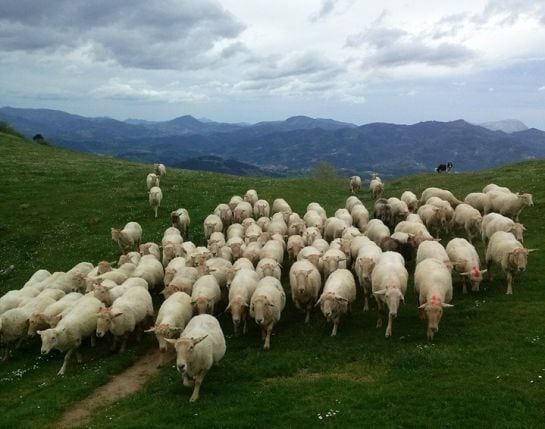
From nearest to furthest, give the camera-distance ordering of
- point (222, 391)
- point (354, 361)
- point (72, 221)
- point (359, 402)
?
point (359, 402) → point (222, 391) → point (354, 361) → point (72, 221)

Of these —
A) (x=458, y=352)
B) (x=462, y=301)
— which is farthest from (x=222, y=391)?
(x=462, y=301)

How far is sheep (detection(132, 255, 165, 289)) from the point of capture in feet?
80.2

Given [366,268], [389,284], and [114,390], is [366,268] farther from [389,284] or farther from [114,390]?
[114,390]

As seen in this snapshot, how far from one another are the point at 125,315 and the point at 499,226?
60.0 feet

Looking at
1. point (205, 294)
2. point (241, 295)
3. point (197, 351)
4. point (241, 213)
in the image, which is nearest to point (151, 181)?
point (241, 213)

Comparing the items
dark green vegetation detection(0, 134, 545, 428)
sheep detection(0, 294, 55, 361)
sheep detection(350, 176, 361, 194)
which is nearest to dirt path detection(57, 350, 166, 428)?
dark green vegetation detection(0, 134, 545, 428)

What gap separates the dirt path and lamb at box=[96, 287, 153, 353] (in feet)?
4.43

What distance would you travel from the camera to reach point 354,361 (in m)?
16.7

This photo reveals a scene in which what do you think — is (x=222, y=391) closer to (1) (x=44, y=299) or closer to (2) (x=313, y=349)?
(2) (x=313, y=349)

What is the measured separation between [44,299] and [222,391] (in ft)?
36.5

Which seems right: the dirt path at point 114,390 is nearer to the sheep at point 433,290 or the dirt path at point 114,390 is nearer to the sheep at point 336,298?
the sheep at point 336,298

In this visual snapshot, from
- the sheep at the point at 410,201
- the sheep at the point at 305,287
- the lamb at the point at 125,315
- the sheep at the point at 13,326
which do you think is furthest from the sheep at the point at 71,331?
the sheep at the point at 410,201

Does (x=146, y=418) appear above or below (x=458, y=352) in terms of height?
below

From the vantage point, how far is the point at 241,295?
19672 millimetres
